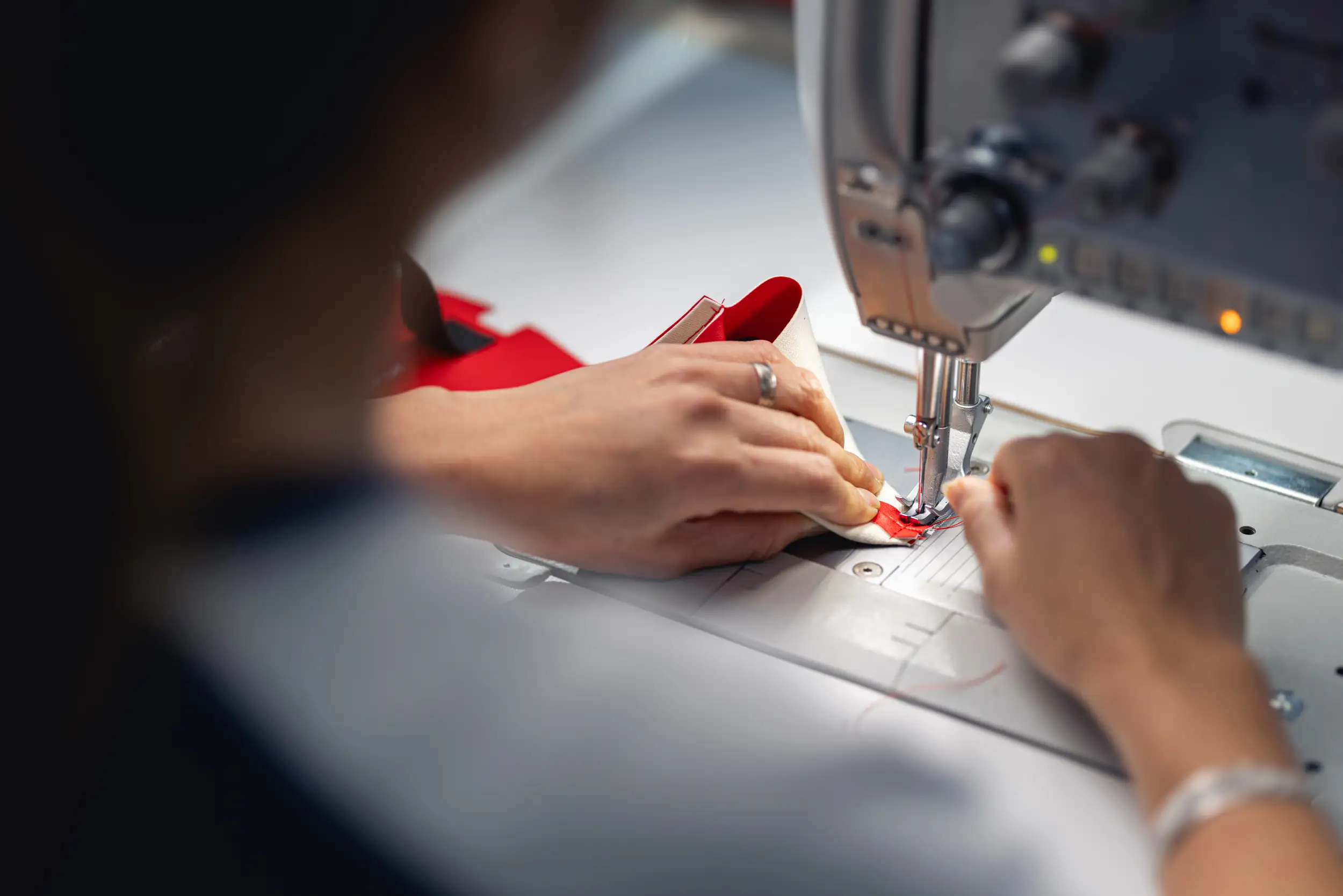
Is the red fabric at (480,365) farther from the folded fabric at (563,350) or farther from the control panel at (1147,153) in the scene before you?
the control panel at (1147,153)

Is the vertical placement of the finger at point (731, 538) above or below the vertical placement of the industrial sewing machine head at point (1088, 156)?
below

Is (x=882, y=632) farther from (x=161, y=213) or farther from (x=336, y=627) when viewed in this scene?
(x=161, y=213)

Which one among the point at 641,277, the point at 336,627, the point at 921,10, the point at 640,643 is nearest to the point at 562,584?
the point at 640,643

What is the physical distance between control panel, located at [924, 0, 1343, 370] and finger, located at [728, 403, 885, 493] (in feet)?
0.74

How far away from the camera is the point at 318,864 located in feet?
3.21

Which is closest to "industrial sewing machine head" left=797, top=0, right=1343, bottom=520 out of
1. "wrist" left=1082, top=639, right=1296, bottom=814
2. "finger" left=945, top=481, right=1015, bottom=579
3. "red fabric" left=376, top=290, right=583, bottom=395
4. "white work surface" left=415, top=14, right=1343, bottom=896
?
"finger" left=945, top=481, right=1015, bottom=579

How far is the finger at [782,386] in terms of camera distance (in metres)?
1.18

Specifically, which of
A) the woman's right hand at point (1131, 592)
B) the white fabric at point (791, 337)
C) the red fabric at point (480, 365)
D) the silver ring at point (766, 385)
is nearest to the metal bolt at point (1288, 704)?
the woman's right hand at point (1131, 592)

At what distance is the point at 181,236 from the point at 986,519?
66cm

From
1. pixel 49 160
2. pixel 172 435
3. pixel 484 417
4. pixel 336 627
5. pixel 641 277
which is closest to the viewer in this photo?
pixel 49 160

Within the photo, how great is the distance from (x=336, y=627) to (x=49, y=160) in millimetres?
497

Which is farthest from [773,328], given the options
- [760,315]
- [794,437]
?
[794,437]

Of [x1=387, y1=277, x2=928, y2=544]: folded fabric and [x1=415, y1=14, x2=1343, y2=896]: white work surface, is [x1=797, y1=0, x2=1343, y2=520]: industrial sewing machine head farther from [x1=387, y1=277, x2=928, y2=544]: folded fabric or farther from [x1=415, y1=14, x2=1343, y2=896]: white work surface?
[x1=415, y1=14, x2=1343, y2=896]: white work surface

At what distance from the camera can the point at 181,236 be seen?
69 cm
